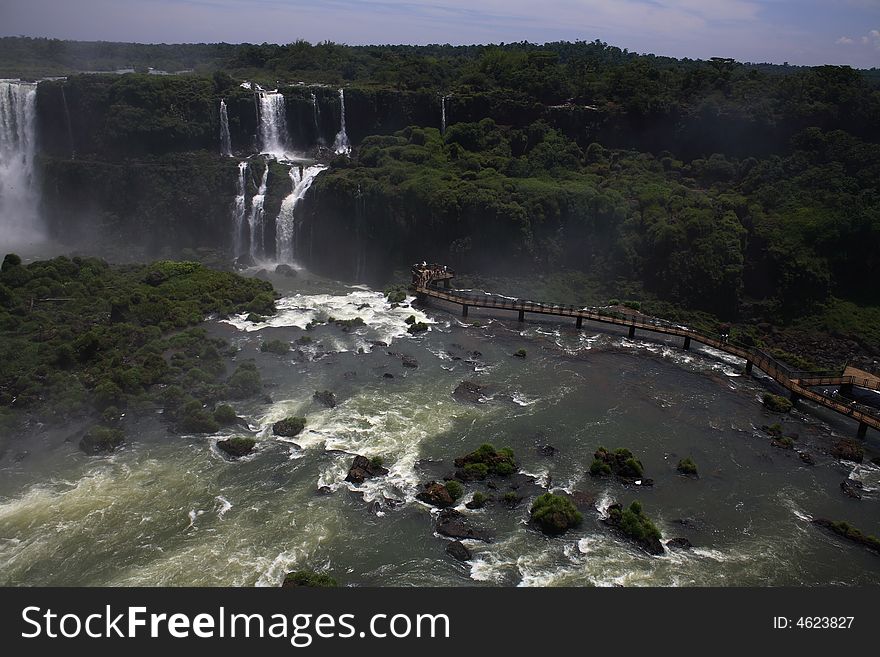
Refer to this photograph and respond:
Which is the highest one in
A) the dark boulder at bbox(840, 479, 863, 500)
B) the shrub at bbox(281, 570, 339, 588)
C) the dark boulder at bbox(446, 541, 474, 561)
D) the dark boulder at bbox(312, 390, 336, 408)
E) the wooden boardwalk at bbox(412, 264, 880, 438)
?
the wooden boardwalk at bbox(412, 264, 880, 438)

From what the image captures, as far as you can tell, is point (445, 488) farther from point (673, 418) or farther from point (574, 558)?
point (673, 418)

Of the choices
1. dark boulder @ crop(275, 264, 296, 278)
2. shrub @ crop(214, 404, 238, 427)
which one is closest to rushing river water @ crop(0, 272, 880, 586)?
shrub @ crop(214, 404, 238, 427)

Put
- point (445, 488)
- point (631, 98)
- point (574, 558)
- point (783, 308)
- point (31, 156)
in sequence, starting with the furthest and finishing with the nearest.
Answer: point (631, 98) < point (31, 156) < point (783, 308) < point (445, 488) < point (574, 558)

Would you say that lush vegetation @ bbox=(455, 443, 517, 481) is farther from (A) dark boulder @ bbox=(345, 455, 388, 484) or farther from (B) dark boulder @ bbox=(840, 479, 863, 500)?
(B) dark boulder @ bbox=(840, 479, 863, 500)

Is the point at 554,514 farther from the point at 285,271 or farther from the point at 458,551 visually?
the point at 285,271

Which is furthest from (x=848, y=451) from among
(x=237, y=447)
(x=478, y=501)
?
(x=237, y=447)

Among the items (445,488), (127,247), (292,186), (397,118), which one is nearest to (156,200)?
(127,247)
